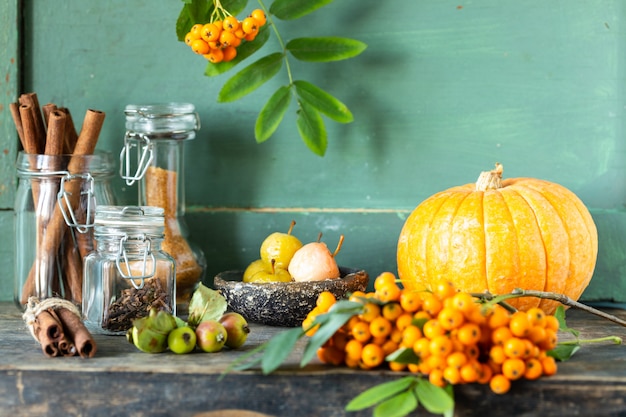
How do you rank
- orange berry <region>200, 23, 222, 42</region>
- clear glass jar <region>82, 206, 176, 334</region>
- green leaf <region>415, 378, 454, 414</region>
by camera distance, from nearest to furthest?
green leaf <region>415, 378, 454, 414</region> < clear glass jar <region>82, 206, 176, 334</region> < orange berry <region>200, 23, 222, 42</region>

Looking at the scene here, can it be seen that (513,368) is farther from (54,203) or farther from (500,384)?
(54,203)

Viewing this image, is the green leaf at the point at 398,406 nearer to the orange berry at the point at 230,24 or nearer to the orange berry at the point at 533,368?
the orange berry at the point at 533,368

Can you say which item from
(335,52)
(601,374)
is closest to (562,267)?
(601,374)

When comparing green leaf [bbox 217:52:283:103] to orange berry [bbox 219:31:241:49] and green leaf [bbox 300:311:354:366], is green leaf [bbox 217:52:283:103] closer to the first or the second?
orange berry [bbox 219:31:241:49]

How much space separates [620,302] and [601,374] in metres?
0.66

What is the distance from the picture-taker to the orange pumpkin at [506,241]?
1191 millimetres

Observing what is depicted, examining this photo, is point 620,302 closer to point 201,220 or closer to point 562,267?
point 562,267

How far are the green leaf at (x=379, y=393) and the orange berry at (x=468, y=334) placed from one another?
8 centimetres

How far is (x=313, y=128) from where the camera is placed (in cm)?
142

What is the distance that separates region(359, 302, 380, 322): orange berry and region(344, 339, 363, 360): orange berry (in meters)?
0.03

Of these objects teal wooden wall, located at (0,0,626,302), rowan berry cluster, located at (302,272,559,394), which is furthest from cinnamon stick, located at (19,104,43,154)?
rowan berry cluster, located at (302,272,559,394)

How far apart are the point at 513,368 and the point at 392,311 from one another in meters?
0.16

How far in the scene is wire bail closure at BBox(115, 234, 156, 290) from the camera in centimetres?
111

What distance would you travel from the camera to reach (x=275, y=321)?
47.1 inches
